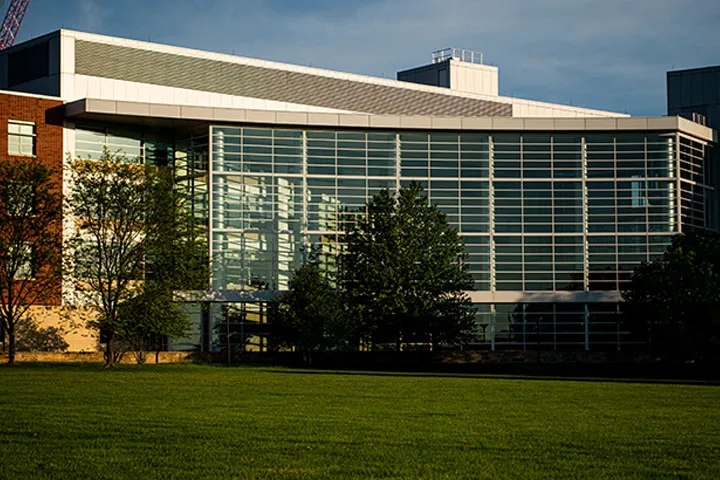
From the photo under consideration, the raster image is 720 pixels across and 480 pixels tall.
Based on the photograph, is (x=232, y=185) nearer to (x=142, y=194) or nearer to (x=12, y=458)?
(x=142, y=194)

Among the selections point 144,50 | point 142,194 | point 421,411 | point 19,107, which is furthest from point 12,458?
point 144,50

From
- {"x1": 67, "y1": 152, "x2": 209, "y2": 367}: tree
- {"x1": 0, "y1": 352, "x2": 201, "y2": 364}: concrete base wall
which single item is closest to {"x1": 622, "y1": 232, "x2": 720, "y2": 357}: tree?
{"x1": 67, "y1": 152, "x2": 209, "y2": 367}: tree

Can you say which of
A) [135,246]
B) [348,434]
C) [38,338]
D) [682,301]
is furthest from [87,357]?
[348,434]

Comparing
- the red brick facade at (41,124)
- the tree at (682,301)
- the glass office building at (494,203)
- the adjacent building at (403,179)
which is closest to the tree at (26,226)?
the red brick facade at (41,124)

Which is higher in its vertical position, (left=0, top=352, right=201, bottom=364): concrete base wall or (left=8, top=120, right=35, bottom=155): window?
(left=8, top=120, right=35, bottom=155): window

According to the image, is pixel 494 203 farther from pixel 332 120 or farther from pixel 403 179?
pixel 332 120

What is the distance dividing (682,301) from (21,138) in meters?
36.7

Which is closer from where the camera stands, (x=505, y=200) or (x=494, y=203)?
(x=494, y=203)

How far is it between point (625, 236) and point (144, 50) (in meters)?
32.0

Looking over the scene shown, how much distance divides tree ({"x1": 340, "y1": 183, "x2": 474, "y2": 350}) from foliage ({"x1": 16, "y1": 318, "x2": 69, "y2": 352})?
16.4 m

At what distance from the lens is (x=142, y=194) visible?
48.2 m

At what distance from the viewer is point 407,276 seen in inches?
2249

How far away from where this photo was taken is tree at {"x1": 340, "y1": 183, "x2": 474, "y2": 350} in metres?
56.7

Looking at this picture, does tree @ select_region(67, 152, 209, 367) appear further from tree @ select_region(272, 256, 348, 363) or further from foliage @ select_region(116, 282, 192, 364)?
tree @ select_region(272, 256, 348, 363)
